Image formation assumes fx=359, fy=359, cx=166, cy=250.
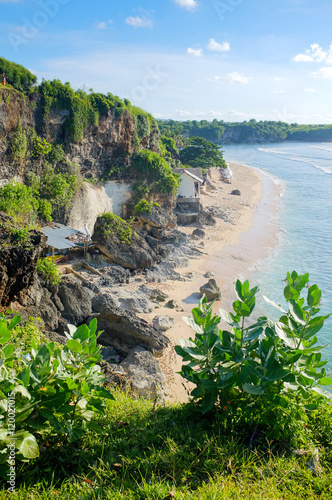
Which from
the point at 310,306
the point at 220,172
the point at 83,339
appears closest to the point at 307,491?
the point at 310,306

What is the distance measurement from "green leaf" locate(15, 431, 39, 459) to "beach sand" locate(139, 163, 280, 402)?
2.29 m

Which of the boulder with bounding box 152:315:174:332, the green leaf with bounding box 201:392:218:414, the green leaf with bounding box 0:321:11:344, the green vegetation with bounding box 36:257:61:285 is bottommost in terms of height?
the boulder with bounding box 152:315:174:332

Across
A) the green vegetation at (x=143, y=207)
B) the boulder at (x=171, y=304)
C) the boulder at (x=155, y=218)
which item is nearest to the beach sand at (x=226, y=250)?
the boulder at (x=171, y=304)

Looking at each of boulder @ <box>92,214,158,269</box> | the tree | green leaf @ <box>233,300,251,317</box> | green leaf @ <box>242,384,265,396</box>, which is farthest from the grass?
the tree

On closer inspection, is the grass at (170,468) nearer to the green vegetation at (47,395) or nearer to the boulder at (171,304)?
the green vegetation at (47,395)

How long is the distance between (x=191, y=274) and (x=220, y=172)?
3992 centimetres

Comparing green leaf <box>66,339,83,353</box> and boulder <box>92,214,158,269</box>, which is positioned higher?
green leaf <box>66,339,83,353</box>

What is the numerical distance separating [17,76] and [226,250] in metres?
18.3

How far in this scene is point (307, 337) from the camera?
4.13 meters

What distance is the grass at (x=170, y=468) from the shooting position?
347 centimetres

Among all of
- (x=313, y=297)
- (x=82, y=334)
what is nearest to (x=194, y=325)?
(x=82, y=334)

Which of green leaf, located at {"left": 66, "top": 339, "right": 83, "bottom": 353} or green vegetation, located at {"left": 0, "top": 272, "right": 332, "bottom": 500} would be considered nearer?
green vegetation, located at {"left": 0, "top": 272, "right": 332, "bottom": 500}

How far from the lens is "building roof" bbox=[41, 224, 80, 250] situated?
19125mm

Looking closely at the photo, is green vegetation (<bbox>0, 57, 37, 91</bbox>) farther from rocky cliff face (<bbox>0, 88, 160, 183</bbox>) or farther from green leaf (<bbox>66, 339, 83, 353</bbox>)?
green leaf (<bbox>66, 339, 83, 353</bbox>)
